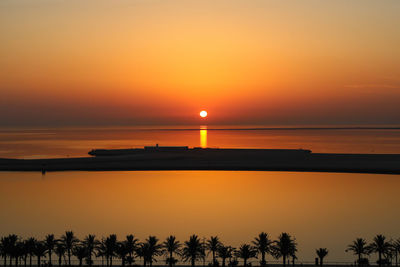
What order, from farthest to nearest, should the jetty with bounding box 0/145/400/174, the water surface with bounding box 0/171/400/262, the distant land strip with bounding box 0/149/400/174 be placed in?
the jetty with bounding box 0/145/400/174, the distant land strip with bounding box 0/149/400/174, the water surface with bounding box 0/171/400/262

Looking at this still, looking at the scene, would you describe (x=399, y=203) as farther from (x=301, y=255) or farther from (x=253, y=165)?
(x=253, y=165)

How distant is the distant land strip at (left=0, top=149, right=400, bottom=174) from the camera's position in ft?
357

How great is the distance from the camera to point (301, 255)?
44969 mm

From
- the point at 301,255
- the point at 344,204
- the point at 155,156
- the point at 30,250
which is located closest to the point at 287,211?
the point at 344,204

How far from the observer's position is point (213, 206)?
66.7 m

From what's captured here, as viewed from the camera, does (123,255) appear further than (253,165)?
No

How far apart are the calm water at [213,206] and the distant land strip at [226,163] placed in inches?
381

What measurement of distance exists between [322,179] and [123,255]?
59.7 meters

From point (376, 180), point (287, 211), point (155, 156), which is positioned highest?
point (155, 156)

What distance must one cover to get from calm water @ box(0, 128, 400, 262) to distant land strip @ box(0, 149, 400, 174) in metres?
9.68

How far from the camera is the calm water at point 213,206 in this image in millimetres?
52188

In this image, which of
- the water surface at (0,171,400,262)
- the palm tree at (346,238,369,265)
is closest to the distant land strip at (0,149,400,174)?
the water surface at (0,171,400,262)

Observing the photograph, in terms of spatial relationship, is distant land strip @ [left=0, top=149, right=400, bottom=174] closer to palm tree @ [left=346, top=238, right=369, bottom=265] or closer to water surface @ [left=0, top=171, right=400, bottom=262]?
water surface @ [left=0, top=171, right=400, bottom=262]

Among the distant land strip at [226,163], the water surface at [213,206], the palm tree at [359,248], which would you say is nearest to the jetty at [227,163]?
the distant land strip at [226,163]
